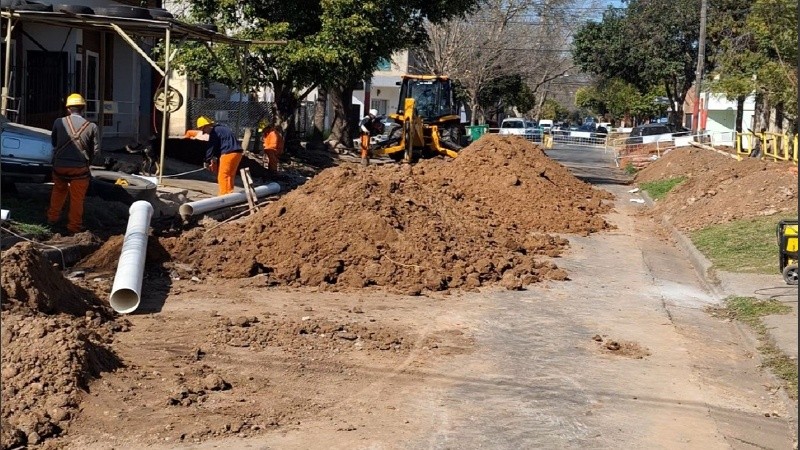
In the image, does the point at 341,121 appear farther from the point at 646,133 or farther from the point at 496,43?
the point at 496,43

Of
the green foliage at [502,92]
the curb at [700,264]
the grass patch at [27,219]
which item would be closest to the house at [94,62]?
the grass patch at [27,219]

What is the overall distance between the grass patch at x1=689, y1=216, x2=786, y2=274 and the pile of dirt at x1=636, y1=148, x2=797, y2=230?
2.31ft

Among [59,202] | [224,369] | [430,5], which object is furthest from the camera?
[430,5]

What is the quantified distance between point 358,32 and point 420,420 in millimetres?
20584

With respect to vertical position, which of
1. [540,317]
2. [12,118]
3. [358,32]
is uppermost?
[358,32]

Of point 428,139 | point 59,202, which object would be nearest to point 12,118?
point 59,202

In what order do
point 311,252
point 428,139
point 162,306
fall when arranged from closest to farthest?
1. point 162,306
2. point 311,252
3. point 428,139

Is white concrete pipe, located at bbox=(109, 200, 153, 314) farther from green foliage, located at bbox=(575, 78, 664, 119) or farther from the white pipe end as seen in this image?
green foliage, located at bbox=(575, 78, 664, 119)

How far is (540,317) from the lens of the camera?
10938 millimetres

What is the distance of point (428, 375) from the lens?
27.0ft

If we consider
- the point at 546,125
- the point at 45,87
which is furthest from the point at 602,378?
the point at 546,125

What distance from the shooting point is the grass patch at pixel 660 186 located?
26.7 metres

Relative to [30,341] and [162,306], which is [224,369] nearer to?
[30,341]

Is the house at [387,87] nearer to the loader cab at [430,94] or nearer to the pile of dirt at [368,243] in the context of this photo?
the loader cab at [430,94]
